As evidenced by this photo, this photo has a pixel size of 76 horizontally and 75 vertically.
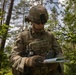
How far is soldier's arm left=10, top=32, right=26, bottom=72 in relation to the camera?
2526 millimetres

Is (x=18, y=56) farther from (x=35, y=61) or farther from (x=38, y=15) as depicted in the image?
(x=38, y=15)

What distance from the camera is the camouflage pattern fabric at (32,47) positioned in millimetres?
2570

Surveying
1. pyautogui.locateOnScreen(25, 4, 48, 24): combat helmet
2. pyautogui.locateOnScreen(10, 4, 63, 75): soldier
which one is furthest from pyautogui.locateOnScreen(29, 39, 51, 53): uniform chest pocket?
pyautogui.locateOnScreen(25, 4, 48, 24): combat helmet

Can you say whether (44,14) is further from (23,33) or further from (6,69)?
(6,69)

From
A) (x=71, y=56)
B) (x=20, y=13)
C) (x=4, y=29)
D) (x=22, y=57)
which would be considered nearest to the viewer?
(x=22, y=57)

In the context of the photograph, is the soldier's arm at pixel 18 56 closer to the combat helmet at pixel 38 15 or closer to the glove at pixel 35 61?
the glove at pixel 35 61

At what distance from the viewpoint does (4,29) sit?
9.05 m

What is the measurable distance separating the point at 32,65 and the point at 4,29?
22.1 ft

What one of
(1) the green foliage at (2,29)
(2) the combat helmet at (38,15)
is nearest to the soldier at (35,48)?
(2) the combat helmet at (38,15)

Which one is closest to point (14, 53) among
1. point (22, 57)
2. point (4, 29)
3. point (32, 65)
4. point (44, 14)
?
point (22, 57)

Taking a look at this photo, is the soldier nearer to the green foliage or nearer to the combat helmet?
the combat helmet

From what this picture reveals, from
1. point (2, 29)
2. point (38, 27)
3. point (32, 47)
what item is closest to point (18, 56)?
point (32, 47)

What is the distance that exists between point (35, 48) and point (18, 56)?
0.69 ft

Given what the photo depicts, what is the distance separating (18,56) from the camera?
262 centimetres
